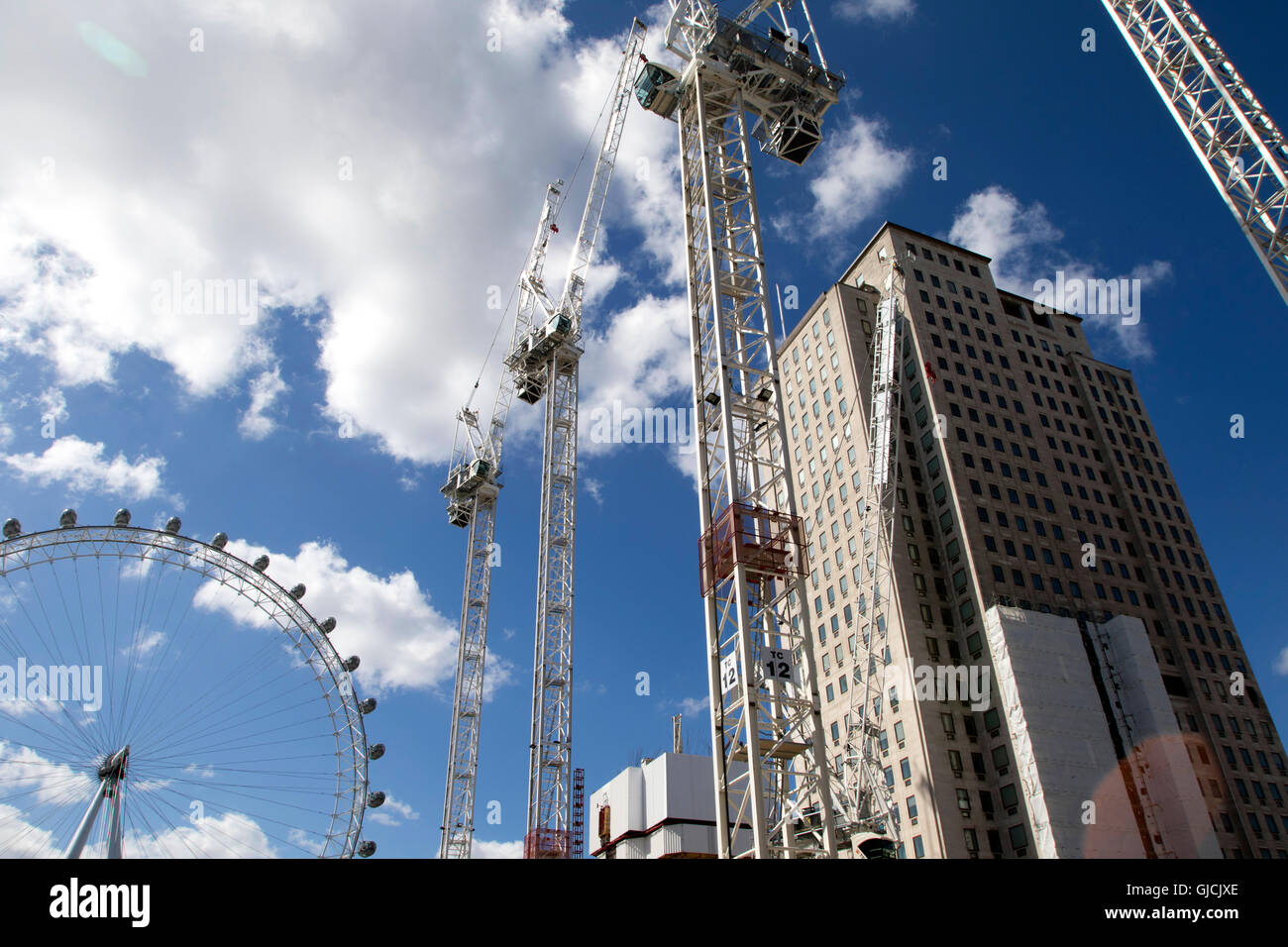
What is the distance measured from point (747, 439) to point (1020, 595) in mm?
49145

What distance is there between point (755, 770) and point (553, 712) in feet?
145

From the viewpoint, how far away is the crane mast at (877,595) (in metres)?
66.9

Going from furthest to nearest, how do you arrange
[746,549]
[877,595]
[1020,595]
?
[877,595]
[1020,595]
[746,549]

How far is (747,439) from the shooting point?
121ft

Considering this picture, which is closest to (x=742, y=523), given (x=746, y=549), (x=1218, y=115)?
(x=746, y=549)

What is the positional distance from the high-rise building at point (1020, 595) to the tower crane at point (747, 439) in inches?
917

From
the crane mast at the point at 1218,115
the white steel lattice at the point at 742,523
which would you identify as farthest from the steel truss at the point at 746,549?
the crane mast at the point at 1218,115

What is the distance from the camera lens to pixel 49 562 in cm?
4800

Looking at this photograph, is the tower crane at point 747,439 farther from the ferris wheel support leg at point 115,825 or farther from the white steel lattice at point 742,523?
the ferris wheel support leg at point 115,825

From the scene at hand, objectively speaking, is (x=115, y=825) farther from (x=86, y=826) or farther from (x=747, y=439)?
(x=747, y=439)

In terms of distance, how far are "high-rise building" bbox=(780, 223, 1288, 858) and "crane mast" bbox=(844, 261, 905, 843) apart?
1.03m

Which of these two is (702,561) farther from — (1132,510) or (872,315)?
(1132,510)

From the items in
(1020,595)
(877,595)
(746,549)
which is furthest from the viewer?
(877,595)
